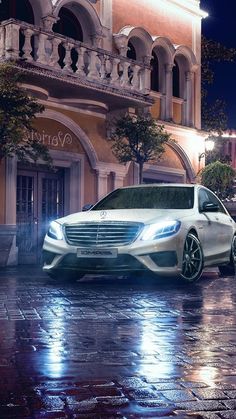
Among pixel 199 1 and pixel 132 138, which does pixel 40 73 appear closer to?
pixel 132 138

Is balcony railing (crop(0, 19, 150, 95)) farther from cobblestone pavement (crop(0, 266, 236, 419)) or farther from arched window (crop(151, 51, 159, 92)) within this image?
cobblestone pavement (crop(0, 266, 236, 419))

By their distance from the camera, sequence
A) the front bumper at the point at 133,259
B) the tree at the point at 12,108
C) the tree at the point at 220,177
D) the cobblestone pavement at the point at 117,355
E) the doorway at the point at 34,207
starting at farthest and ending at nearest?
the tree at the point at 220,177, the doorway at the point at 34,207, the tree at the point at 12,108, the front bumper at the point at 133,259, the cobblestone pavement at the point at 117,355

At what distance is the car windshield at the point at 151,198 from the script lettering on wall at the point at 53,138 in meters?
5.26

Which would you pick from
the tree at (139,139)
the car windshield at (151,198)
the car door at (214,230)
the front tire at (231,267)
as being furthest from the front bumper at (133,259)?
the tree at (139,139)

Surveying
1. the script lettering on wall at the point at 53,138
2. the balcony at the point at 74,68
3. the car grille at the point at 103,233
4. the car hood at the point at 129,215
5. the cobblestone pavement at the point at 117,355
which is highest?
the balcony at the point at 74,68

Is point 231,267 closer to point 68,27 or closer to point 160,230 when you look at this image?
point 160,230

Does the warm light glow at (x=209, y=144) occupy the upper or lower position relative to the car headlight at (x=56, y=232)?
upper

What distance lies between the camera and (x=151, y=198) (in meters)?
11.4

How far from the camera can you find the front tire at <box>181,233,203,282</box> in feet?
33.7

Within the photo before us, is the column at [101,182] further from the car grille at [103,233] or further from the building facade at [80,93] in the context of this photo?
the car grille at [103,233]

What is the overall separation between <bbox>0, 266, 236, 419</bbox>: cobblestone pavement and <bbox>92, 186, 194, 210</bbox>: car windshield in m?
2.33

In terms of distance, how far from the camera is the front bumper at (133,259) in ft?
31.7

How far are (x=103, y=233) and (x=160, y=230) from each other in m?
0.80

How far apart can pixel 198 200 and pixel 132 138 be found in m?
6.45
